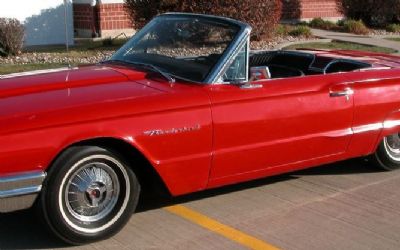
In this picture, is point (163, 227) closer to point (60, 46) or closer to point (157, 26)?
point (157, 26)

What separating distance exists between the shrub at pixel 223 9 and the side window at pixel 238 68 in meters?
9.03

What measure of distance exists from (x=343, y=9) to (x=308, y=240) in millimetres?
18620

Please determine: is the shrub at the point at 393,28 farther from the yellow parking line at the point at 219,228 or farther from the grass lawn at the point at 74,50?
the yellow parking line at the point at 219,228

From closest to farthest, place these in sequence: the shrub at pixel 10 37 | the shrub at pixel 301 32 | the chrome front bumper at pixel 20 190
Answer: the chrome front bumper at pixel 20 190 < the shrub at pixel 10 37 < the shrub at pixel 301 32

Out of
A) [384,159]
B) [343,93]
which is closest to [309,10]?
[384,159]

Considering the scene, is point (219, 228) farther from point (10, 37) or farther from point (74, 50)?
point (74, 50)

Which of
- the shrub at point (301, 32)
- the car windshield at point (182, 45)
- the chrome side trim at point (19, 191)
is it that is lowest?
the chrome side trim at point (19, 191)

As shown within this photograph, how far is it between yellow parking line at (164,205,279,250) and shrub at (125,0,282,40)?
9.44m

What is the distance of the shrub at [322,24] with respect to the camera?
20.6m

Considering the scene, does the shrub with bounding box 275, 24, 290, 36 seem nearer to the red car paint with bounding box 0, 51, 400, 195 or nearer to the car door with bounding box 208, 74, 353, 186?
the red car paint with bounding box 0, 51, 400, 195

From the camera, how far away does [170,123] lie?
450cm

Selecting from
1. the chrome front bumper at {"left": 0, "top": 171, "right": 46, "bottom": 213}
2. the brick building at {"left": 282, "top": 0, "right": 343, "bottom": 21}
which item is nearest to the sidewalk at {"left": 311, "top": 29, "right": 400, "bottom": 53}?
the brick building at {"left": 282, "top": 0, "right": 343, "bottom": 21}

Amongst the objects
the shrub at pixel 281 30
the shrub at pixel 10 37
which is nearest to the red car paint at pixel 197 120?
the shrub at pixel 10 37

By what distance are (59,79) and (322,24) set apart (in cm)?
1695
